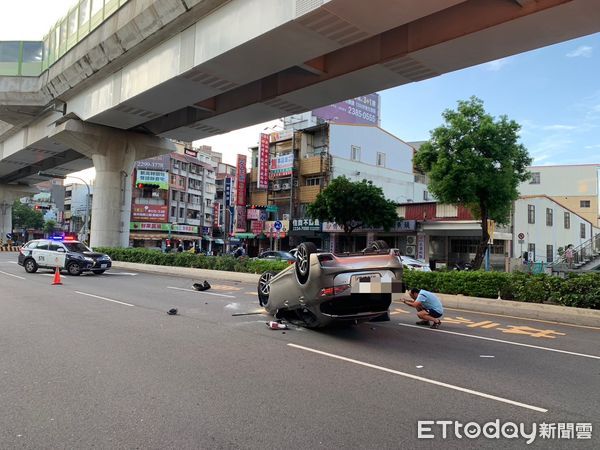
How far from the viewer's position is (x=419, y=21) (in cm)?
1337

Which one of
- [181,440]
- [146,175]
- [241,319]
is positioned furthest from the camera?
[146,175]

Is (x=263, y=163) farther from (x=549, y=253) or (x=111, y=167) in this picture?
(x=549, y=253)

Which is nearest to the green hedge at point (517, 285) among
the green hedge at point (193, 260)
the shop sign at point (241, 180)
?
the green hedge at point (193, 260)

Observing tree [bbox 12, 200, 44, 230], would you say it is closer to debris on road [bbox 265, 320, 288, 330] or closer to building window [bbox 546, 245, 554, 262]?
building window [bbox 546, 245, 554, 262]

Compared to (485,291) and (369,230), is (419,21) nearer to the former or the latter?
(485,291)

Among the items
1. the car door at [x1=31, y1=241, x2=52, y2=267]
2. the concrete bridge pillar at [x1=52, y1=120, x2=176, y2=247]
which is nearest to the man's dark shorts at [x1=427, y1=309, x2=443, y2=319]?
the car door at [x1=31, y1=241, x2=52, y2=267]

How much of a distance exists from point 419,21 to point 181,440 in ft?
42.9

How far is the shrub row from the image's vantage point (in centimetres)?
1112

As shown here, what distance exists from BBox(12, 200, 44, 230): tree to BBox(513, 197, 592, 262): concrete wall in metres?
81.0

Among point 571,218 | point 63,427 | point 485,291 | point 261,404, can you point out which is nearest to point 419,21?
point 485,291

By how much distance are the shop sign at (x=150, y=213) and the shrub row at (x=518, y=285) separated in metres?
56.8

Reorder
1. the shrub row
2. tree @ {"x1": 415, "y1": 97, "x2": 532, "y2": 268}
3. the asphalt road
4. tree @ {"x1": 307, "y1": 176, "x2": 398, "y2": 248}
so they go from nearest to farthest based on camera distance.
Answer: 1. the asphalt road
2. the shrub row
3. tree @ {"x1": 415, "y1": 97, "x2": 532, "y2": 268}
4. tree @ {"x1": 307, "y1": 176, "x2": 398, "y2": 248}

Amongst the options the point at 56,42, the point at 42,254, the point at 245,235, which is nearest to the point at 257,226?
the point at 245,235

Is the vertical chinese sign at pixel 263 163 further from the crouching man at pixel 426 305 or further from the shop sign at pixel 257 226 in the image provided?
the crouching man at pixel 426 305
